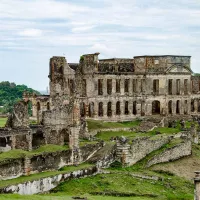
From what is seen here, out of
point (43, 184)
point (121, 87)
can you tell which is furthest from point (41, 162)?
point (121, 87)

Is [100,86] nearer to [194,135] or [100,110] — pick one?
[100,110]

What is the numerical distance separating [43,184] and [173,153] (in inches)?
606

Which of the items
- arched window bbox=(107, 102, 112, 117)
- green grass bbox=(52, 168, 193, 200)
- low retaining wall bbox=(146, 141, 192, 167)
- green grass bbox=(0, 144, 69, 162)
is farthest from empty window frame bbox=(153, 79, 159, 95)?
green grass bbox=(0, 144, 69, 162)

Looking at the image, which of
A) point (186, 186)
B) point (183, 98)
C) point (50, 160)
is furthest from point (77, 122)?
point (183, 98)

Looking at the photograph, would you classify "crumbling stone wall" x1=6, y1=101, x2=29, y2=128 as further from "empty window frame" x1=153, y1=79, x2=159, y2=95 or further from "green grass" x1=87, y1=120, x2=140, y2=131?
"empty window frame" x1=153, y1=79, x2=159, y2=95

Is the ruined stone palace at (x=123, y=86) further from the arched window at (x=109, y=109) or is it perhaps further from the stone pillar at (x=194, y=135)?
the stone pillar at (x=194, y=135)

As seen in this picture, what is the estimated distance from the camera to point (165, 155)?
4428 cm

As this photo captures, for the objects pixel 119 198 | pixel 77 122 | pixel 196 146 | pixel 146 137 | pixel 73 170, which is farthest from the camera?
pixel 196 146

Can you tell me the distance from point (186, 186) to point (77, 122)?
1008 cm

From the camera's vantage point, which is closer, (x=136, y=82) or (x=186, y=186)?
(x=186, y=186)

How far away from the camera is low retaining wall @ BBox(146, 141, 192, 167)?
43.2 m

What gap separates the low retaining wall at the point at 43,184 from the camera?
102 ft

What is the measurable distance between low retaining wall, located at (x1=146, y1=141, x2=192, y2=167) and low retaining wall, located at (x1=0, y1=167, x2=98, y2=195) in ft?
25.0

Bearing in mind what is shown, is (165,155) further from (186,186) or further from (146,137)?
(186,186)
